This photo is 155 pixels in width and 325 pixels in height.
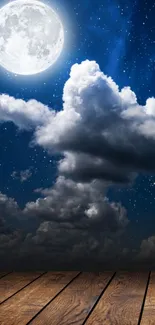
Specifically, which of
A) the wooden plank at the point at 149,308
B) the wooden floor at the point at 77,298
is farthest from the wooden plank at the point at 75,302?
the wooden plank at the point at 149,308

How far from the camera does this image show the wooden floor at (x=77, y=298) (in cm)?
172

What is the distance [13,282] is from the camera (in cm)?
250

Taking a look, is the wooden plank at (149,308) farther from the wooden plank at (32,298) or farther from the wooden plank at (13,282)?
the wooden plank at (13,282)

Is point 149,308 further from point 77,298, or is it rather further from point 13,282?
point 13,282

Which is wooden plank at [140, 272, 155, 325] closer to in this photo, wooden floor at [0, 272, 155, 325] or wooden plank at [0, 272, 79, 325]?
wooden floor at [0, 272, 155, 325]

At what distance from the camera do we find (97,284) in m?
2.40

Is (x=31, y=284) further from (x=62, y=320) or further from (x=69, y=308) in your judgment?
(x=62, y=320)

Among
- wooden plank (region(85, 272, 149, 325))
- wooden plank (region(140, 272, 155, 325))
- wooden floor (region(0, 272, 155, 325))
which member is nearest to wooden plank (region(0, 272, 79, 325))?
wooden floor (region(0, 272, 155, 325))

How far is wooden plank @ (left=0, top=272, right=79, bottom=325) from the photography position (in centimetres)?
174

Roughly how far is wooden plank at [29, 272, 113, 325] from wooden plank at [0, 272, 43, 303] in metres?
0.27

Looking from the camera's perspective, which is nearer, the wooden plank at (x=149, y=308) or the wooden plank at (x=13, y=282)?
the wooden plank at (x=149, y=308)

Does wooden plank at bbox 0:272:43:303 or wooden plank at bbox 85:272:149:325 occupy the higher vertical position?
wooden plank at bbox 0:272:43:303

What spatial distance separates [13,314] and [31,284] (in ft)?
2.13

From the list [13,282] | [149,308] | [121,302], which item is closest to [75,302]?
[121,302]
